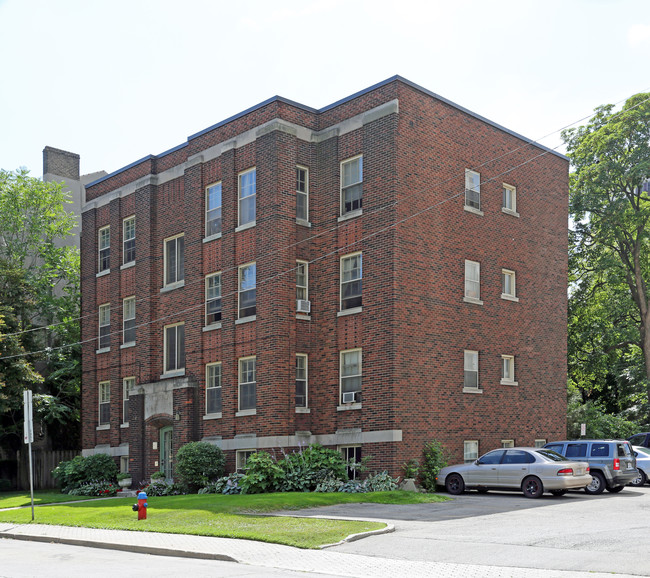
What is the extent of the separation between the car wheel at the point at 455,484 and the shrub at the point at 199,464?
8072mm

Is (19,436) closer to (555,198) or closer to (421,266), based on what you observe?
(421,266)

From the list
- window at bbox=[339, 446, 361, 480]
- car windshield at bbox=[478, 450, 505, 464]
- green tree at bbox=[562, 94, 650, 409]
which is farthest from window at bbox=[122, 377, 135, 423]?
green tree at bbox=[562, 94, 650, 409]

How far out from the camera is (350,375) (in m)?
27.5

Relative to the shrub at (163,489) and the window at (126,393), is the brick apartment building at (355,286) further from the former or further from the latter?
the shrub at (163,489)

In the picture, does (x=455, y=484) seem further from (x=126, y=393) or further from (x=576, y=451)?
(x=126, y=393)

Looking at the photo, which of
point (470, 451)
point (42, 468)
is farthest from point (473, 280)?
point (42, 468)

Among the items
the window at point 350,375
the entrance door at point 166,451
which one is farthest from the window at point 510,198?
the entrance door at point 166,451

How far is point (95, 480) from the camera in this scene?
112ft

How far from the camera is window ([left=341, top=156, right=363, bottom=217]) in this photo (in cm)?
2816

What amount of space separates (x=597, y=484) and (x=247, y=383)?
11791mm

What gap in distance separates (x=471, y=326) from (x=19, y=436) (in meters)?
25.1

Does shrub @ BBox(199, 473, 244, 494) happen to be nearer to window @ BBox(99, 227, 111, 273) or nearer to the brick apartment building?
the brick apartment building

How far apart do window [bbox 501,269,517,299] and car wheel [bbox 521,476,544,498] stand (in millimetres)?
8758

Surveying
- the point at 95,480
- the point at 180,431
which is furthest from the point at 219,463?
the point at 95,480
